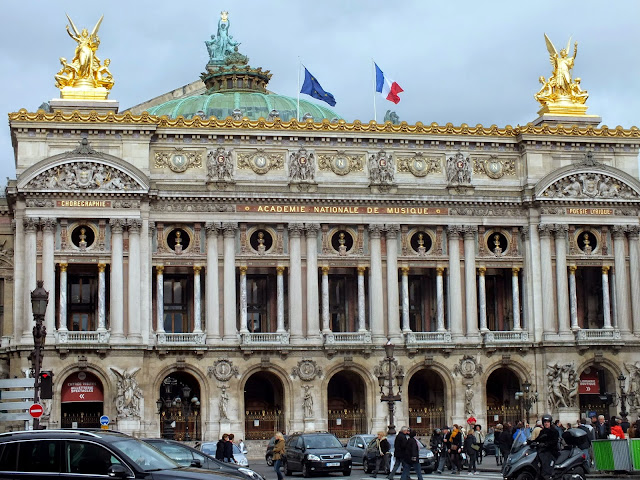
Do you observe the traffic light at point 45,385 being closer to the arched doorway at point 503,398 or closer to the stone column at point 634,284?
the arched doorway at point 503,398

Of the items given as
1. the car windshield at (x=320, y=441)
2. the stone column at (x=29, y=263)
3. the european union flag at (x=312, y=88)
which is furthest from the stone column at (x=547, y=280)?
the stone column at (x=29, y=263)

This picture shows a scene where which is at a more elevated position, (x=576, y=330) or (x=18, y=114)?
(x=18, y=114)

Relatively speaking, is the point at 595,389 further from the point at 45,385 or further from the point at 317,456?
the point at 45,385

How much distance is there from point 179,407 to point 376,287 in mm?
13552

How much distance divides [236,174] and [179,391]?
13.4 metres

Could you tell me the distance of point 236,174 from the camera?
7069 cm

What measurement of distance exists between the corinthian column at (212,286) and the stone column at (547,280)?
1988 centimetres

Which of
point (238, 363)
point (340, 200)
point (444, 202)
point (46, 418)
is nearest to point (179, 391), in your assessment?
point (238, 363)

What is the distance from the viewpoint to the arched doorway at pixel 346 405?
70938 mm

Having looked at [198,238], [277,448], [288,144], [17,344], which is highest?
[288,144]

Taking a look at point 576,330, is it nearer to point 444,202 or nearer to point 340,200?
point 444,202

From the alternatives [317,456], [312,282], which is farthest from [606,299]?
[317,456]

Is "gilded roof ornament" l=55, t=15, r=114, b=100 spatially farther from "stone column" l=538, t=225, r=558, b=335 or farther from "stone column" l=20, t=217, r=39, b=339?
"stone column" l=538, t=225, r=558, b=335

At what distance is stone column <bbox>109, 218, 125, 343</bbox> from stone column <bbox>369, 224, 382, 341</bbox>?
14.7m
